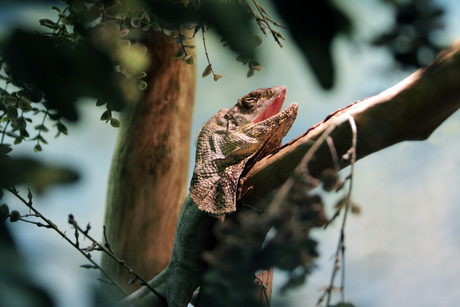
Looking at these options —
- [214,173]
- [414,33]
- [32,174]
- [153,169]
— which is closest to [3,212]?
[32,174]

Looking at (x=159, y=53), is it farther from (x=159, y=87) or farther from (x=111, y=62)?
(x=111, y=62)

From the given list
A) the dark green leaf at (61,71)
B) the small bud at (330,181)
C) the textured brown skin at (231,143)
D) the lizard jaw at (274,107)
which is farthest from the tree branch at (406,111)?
the dark green leaf at (61,71)

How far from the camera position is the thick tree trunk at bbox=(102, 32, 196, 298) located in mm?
2734

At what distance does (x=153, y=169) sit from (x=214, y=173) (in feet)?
3.61

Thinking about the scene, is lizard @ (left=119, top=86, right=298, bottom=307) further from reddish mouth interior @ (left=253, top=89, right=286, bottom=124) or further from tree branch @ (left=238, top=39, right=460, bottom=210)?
tree branch @ (left=238, top=39, right=460, bottom=210)

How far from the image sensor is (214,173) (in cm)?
183

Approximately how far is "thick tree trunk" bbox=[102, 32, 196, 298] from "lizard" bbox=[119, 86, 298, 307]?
2.04ft

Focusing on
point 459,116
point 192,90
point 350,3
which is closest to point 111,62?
point 350,3

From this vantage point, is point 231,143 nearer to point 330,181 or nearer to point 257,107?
point 257,107

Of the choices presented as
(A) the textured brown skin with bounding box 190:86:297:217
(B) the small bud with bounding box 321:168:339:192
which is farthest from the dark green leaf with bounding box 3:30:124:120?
(A) the textured brown skin with bounding box 190:86:297:217

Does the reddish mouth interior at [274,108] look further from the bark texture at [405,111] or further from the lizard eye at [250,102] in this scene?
the bark texture at [405,111]

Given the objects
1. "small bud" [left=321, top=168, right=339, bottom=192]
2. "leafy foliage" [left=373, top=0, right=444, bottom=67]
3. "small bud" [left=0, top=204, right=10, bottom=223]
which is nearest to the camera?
"leafy foliage" [left=373, top=0, right=444, bottom=67]

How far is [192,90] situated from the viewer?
10.1ft

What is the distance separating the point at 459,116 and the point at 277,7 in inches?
44.5
